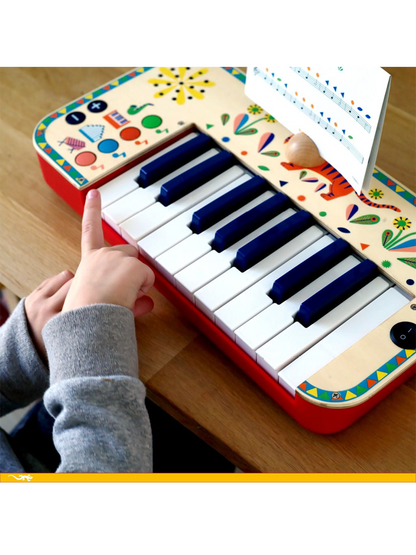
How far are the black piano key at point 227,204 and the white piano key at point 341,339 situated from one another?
28cm

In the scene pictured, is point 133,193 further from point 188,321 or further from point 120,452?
point 120,452

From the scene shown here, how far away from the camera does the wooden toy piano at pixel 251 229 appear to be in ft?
3.12

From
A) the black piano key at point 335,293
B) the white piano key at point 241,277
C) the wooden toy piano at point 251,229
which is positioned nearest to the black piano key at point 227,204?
the wooden toy piano at point 251,229

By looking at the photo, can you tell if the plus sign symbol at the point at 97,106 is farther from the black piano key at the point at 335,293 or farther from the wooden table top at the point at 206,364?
A: the black piano key at the point at 335,293

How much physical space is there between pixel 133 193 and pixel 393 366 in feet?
1.74

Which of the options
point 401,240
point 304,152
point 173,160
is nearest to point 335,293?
point 401,240

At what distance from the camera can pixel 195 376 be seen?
3.41 feet

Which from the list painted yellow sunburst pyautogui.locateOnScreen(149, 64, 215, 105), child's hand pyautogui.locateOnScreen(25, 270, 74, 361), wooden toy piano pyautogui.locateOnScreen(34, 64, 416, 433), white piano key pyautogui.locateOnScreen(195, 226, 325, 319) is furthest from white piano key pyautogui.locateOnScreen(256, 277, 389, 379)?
painted yellow sunburst pyautogui.locateOnScreen(149, 64, 215, 105)

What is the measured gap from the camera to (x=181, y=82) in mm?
1312

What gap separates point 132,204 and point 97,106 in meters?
0.26

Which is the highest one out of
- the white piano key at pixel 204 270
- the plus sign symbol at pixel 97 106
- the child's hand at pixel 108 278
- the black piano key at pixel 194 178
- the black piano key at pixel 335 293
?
the plus sign symbol at pixel 97 106

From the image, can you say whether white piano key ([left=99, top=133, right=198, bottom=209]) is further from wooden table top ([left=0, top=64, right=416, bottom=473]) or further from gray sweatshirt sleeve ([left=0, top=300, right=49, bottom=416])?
gray sweatshirt sleeve ([left=0, top=300, right=49, bottom=416])

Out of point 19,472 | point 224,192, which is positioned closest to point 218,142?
point 224,192

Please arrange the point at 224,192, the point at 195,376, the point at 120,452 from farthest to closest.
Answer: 1. the point at 224,192
2. the point at 195,376
3. the point at 120,452
